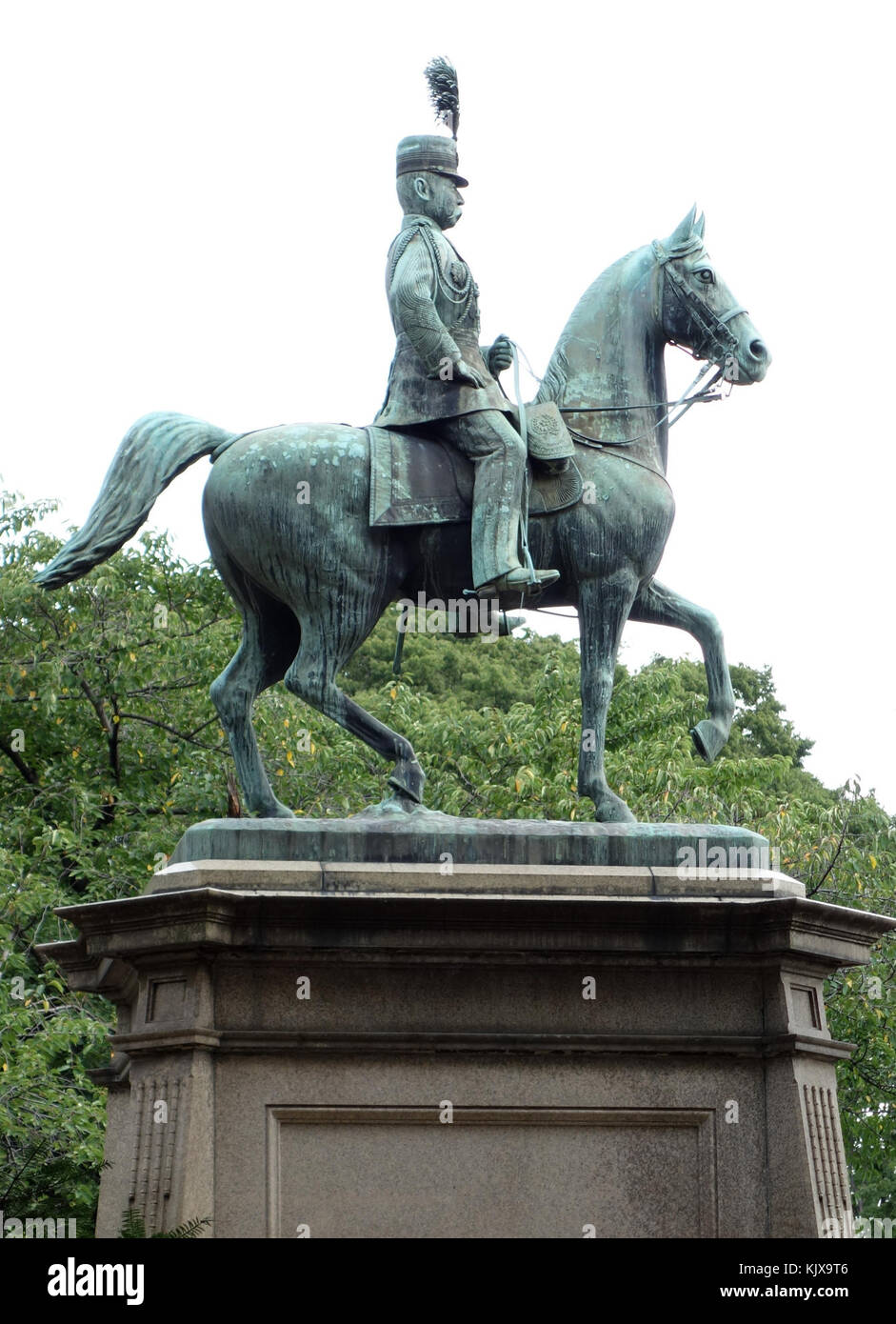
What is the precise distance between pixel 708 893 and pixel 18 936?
11653 mm

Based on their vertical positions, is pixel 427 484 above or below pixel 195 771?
below

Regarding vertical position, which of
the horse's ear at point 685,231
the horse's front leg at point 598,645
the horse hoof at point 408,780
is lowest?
the horse hoof at point 408,780

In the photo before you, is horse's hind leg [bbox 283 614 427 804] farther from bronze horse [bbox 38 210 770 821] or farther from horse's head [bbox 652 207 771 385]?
horse's head [bbox 652 207 771 385]

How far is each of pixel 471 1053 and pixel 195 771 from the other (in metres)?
13.1

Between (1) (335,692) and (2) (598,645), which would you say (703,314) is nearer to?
(2) (598,645)

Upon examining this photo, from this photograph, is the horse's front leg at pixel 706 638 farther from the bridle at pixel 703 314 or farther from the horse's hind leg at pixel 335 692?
the horse's hind leg at pixel 335 692

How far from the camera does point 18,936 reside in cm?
2030

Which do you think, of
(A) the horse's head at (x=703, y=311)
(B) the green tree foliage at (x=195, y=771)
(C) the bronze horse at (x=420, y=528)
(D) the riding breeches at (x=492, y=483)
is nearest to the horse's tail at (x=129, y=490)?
(C) the bronze horse at (x=420, y=528)

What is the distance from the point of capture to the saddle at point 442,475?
1049cm

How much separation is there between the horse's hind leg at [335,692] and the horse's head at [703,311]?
2.38 metres

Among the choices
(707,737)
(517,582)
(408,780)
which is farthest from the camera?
(707,737)

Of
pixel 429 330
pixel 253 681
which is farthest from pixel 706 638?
pixel 253 681

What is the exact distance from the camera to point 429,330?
10633 mm

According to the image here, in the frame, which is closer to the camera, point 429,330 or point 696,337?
point 429,330
